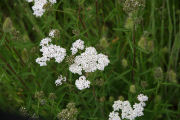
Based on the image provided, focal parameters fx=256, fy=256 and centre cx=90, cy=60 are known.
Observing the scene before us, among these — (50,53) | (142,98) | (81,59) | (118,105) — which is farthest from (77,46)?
(142,98)

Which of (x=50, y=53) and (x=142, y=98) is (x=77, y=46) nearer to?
(x=50, y=53)

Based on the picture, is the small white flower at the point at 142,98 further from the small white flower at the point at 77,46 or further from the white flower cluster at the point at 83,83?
the small white flower at the point at 77,46

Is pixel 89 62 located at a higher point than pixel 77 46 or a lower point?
lower

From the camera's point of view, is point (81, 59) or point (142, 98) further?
point (142, 98)

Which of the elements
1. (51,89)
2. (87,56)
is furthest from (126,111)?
(51,89)

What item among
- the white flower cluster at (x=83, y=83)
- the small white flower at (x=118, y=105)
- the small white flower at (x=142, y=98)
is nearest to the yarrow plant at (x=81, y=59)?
the white flower cluster at (x=83, y=83)

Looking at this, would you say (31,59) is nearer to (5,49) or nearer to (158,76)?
(5,49)
